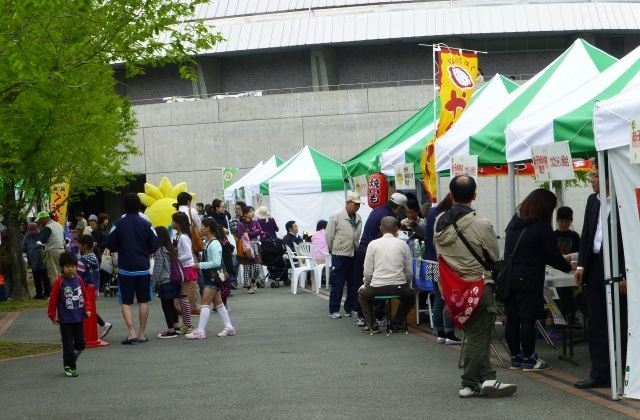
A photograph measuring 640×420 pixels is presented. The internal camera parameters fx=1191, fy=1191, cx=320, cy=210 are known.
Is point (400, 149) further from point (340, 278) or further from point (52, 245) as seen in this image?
point (52, 245)

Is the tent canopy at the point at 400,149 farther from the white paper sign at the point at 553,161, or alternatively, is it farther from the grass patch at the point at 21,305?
the grass patch at the point at 21,305

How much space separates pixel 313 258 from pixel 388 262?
1037 centimetres

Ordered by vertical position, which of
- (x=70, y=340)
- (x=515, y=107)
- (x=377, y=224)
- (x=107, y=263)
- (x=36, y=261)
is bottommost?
(x=70, y=340)

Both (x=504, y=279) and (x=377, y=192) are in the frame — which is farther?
(x=377, y=192)

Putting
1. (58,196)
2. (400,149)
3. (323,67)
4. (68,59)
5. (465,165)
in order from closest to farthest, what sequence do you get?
(465,165) < (68,59) < (400,149) < (58,196) < (323,67)

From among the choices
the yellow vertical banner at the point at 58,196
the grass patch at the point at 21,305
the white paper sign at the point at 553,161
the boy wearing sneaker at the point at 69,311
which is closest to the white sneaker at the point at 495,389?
the white paper sign at the point at 553,161

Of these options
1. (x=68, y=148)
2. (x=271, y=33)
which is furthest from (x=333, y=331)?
(x=271, y=33)

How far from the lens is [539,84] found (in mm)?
14609

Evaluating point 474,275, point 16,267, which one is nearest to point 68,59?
point 474,275

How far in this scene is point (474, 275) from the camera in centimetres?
995

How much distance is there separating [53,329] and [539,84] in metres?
8.64

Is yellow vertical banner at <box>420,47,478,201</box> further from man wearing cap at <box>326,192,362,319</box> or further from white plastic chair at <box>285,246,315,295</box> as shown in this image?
white plastic chair at <box>285,246,315,295</box>

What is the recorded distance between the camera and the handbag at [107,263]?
26413 mm

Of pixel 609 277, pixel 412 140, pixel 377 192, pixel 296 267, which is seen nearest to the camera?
pixel 609 277
